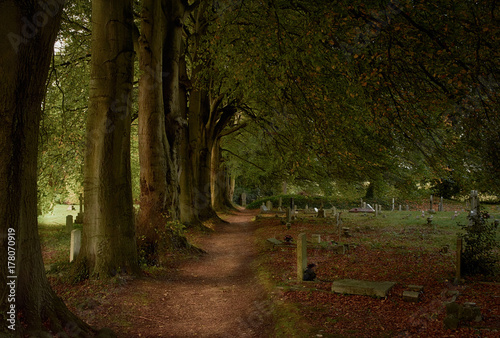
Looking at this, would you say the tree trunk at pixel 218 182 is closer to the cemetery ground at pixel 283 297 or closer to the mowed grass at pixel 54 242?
the mowed grass at pixel 54 242

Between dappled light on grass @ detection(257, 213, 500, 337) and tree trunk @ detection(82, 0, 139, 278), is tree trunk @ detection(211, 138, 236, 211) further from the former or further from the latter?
tree trunk @ detection(82, 0, 139, 278)

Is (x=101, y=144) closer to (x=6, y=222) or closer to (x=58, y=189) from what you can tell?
(x=6, y=222)

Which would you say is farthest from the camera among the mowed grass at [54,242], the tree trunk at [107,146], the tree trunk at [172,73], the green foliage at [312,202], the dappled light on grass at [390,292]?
the green foliage at [312,202]

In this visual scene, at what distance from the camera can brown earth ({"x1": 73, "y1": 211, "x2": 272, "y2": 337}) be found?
6719mm

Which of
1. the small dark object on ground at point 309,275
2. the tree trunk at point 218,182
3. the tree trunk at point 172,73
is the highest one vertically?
the tree trunk at point 172,73

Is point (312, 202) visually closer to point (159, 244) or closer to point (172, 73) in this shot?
point (172, 73)

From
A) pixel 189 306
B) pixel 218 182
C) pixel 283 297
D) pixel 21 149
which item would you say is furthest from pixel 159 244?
pixel 218 182

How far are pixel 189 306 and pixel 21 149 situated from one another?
507 centimetres

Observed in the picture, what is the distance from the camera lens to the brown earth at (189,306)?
6719 millimetres

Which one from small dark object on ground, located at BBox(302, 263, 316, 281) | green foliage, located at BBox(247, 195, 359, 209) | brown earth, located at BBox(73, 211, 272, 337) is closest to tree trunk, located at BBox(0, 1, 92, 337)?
brown earth, located at BBox(73, 211, 272, 337)

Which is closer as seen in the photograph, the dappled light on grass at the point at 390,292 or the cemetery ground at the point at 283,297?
the dappled light on grass at the point at 390,292

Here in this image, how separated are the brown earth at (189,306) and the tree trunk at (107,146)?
3.42ft

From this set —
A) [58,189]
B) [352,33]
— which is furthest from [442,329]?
[58,189]

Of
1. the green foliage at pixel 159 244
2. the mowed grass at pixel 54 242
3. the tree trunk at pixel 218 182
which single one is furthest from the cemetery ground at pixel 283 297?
the tree trunk at pixel 218 182
